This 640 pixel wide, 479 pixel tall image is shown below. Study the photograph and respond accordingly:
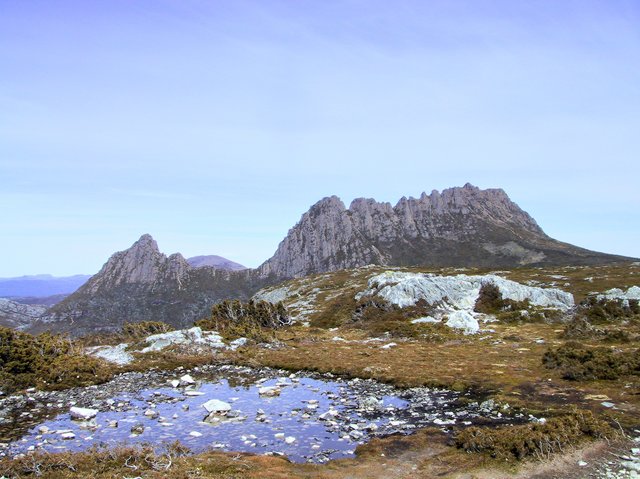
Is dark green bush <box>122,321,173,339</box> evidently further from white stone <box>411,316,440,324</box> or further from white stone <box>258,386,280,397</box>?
white stone <box>411,316,440,324</box>

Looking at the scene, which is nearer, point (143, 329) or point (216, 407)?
point (216, 407)

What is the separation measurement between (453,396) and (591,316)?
129 ft

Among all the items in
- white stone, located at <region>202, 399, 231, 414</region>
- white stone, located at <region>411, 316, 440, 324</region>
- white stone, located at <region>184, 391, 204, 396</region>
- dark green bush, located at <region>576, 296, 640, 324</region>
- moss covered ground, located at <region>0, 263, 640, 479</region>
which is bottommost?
white stone, located at <region>184, 391, 204, 396</region>

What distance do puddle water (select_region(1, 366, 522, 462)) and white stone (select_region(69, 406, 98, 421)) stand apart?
0.31 m

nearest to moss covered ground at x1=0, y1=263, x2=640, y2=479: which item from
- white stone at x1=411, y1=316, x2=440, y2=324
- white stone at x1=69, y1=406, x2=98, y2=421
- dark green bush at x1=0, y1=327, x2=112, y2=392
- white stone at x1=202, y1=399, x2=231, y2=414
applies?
white stone at x1=411, y1=316, x2=440, y2=324

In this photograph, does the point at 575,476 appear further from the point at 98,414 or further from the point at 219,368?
the point at 219,368

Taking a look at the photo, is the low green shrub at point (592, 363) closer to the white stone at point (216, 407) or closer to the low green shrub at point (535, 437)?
the low green shrub at point (535, 437)

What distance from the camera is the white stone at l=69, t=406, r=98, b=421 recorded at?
74.0ft

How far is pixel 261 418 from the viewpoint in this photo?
21.9 meters

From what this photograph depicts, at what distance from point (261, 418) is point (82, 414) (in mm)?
9641

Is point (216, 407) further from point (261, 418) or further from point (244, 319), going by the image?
point (244, 319)

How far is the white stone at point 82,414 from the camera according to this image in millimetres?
22547

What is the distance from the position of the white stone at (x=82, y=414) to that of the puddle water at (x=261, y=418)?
314 millimetres

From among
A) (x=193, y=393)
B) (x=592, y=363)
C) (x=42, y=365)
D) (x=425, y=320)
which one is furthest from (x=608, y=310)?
(x=42, y=365)
